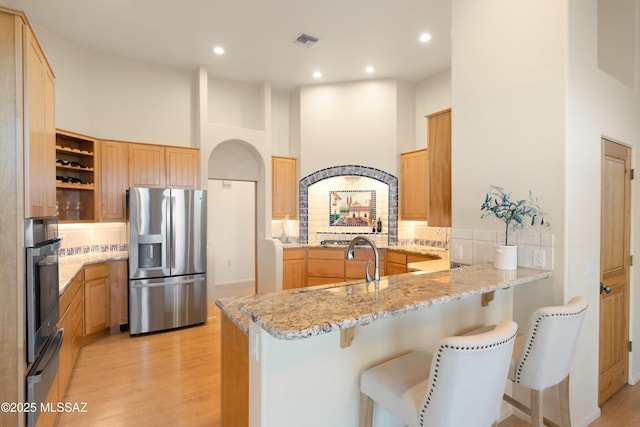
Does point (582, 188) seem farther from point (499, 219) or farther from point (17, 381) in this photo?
point (17, 381)

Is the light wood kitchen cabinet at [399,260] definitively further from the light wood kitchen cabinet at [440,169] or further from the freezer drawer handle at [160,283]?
the freezer drawer handle at [160,283]

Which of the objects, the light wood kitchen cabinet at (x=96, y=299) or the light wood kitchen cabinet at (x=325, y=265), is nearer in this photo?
the light wood kitchen cabinet at (x=96, y=299)

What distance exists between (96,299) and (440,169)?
414cm

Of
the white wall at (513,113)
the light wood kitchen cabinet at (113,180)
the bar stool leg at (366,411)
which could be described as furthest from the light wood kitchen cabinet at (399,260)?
the light wood kitchen cabinet at (113,180)

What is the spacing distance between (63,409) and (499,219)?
11.8 ft

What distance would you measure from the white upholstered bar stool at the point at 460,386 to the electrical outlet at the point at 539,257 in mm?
1087

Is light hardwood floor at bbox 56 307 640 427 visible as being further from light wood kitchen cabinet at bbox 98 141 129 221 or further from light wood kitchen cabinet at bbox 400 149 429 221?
light wood kitchen cabinet at bbox 400 149 429 221

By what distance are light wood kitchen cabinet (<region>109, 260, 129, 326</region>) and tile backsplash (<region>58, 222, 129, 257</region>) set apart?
0.36 meters

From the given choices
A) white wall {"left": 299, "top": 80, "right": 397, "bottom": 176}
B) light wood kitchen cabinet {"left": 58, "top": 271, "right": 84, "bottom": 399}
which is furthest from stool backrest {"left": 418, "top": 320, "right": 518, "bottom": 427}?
white wall {"left": 299, "top": 80, "right": 397, "bottom": 176}

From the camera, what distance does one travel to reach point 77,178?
4242 mm

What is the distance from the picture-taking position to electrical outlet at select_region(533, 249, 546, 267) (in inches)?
87.0

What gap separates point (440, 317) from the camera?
6.82 feet

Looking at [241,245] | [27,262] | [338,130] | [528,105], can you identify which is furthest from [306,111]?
[27,262]

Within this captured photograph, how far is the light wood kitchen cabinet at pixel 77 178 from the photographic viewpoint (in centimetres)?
400
